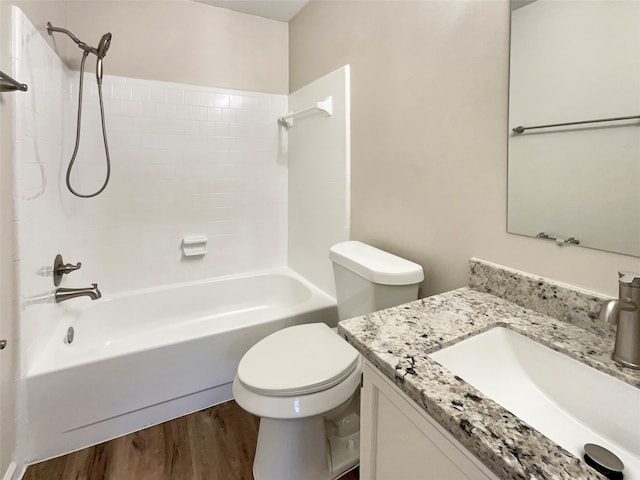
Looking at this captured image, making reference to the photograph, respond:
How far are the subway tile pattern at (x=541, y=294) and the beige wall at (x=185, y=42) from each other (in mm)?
2059

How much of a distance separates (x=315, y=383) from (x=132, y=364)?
91cm

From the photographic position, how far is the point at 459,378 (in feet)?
2.11

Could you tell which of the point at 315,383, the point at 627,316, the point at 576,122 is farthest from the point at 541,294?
the point at 315,383

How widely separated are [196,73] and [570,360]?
2.46 m

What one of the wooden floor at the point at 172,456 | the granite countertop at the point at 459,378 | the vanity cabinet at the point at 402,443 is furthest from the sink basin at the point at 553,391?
the wooden floor at the point at 172,456

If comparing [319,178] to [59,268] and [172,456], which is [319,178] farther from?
[172,456]

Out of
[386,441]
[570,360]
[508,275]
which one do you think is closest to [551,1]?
[508,275]

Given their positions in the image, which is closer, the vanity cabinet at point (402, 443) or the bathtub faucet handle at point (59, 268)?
the vanity cabinet at point (402, 443)

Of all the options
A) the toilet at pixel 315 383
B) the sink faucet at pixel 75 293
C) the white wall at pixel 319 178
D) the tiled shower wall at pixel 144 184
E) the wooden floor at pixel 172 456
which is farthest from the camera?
the white wall at pixel 319 178

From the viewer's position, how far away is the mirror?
766 mm

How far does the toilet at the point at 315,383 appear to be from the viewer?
1.15 m

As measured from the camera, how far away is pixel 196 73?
2229mm

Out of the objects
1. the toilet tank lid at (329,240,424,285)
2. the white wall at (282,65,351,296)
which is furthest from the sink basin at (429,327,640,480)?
the white wall at (282,65,351,296)

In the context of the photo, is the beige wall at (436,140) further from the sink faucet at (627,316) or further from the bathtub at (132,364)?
the bathtub at (132,364)
